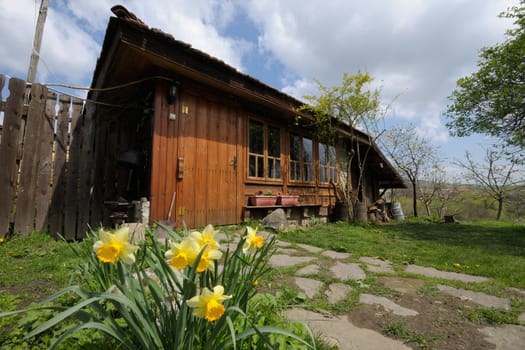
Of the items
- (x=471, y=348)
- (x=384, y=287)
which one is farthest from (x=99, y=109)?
(x=471, y=348)

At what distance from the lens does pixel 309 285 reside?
6.34ft

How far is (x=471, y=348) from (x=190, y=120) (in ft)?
13.8

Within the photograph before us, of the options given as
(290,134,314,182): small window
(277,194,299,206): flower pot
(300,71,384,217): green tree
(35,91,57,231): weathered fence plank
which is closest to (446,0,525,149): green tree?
(300,71,384,217): green tree

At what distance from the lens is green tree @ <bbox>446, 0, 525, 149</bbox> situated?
6781 millimetres

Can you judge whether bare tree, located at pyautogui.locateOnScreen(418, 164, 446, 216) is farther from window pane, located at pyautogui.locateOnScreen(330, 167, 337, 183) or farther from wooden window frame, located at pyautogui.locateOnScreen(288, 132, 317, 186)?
wooden window frame, located at pyautogui.locateOnScreen(288, 132, 317, 186)

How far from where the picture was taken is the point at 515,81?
22.9ft

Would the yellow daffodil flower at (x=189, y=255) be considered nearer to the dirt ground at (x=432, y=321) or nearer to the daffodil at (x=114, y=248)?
the daffodil at (x=114, y=248)

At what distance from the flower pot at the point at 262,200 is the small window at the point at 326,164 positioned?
275cm

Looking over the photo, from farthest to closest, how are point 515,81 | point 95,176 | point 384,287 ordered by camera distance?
point 515,81 < point 95,176 < point 384,287

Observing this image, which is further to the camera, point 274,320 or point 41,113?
point 41,113

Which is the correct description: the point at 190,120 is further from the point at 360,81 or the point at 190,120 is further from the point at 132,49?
the point at 360,81

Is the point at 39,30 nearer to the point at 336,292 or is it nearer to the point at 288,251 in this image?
the point at 288,251

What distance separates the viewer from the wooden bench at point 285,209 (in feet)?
16.0

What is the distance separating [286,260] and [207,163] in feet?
7.99
